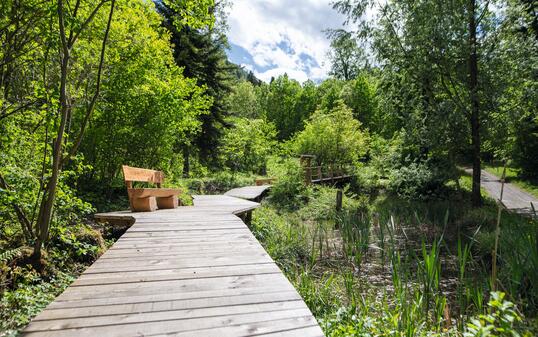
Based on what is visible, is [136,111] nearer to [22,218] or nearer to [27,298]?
[22,218]

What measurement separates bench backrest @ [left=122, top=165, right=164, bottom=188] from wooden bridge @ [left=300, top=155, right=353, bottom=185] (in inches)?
322

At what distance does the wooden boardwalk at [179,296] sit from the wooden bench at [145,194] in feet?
6.14

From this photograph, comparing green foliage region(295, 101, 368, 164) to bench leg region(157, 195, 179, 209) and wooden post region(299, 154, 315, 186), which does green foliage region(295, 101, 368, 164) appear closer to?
wooden post region(299, 154, 315, 186)

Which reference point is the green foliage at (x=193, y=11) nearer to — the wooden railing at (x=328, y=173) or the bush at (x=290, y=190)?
the bush at (x=290, y=190)

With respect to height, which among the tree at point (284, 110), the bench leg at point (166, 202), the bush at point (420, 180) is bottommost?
the bush at point (420, 180)

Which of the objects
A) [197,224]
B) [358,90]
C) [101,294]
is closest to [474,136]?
[197,224]

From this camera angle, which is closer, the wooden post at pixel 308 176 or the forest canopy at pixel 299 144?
the forest canopy at pixel 299 144

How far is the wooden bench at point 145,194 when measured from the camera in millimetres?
5258

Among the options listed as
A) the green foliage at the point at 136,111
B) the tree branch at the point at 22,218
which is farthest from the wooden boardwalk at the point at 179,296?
the green foliage at the point at 136,111

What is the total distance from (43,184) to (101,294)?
2269 mm

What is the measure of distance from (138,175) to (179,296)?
3.79 meters

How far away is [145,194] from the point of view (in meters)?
5.40

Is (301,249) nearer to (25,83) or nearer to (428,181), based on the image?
(25,83)

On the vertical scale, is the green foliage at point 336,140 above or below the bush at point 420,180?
above
